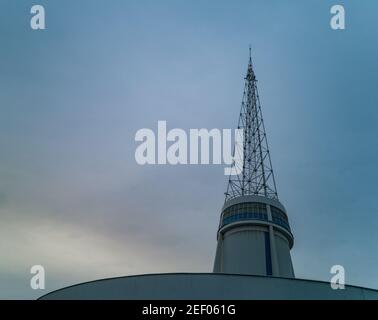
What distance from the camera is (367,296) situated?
36.0 metres

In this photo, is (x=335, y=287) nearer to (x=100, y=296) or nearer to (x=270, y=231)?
(x=270, y=231)

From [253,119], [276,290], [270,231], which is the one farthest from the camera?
[253,119]
